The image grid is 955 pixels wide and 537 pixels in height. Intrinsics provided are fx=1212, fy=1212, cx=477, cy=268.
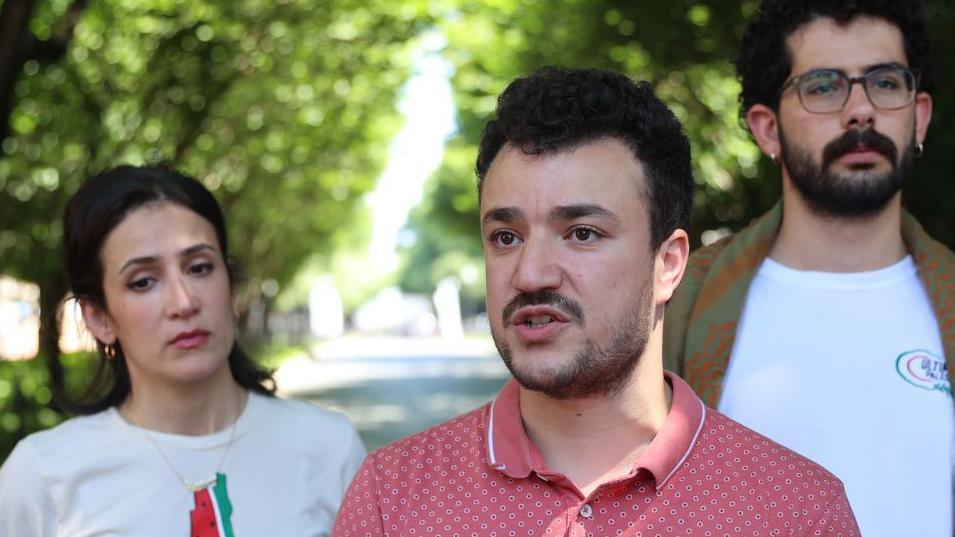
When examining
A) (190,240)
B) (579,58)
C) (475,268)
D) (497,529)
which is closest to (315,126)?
(579,58)

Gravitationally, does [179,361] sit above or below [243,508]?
above

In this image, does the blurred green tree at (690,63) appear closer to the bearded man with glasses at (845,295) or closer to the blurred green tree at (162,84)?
the blurred green tree at (162,84)

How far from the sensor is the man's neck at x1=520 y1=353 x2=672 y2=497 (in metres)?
2.55

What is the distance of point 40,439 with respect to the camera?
3.77m

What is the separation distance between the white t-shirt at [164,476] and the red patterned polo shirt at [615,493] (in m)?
1.32

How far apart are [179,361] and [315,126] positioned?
1969 cm

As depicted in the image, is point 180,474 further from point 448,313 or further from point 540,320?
point 448,313

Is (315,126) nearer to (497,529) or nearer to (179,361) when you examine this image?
(179,361)

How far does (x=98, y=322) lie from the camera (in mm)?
3988

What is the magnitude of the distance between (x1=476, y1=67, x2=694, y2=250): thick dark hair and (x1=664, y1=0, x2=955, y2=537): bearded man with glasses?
838 millimetres

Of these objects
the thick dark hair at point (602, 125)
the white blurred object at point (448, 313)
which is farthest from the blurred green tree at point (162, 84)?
the white blurred object at point (448, 313)

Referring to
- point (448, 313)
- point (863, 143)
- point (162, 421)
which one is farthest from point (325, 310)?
point (863, 143)

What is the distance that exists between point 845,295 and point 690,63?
32.4 feet

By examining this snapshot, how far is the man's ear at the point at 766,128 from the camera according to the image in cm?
359
